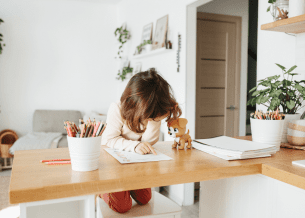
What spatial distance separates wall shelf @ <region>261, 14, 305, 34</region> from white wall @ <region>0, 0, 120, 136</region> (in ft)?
11.4

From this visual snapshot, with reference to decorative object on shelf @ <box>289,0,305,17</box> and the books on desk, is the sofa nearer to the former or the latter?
the books on desk

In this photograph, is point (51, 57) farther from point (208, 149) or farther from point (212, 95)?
point (208, 149)

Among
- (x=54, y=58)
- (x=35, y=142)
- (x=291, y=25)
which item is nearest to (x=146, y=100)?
(x=291, y=25)

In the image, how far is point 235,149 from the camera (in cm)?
110

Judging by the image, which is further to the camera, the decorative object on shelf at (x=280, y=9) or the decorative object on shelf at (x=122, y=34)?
the decorative object on shelf at (x=122, y=34)

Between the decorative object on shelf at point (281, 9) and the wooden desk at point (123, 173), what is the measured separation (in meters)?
0.72

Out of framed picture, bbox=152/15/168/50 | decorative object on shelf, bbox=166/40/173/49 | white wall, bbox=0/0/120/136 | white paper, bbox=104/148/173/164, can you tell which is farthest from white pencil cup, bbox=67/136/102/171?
white wall, bbox=0/0/120/136

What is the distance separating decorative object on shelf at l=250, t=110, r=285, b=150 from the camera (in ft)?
4.02

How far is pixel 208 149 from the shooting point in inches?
45.9

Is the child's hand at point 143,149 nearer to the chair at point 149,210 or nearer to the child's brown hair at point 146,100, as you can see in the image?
the child's brown hair at point 146,100

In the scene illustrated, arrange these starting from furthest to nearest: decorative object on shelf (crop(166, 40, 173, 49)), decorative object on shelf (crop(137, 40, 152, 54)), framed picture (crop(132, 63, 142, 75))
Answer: framed picture (crop(132, 63, 142, 75)) < decorative object on shelf (crop(137, 40, 152, 54)) < decorative object on shelf (crop(166, 40, 173, 49))

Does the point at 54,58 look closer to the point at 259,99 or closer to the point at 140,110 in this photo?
the point at 140,110

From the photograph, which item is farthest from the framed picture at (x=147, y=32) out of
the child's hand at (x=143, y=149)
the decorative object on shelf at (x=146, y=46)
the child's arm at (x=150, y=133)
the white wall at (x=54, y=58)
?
the child's hand at (x=143, y=149)

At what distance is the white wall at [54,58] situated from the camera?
4066 millimetres
